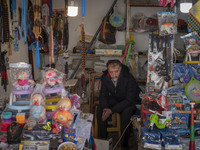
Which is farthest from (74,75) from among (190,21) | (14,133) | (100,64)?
(14,133)

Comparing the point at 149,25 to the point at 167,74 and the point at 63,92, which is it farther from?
the point at 63,92

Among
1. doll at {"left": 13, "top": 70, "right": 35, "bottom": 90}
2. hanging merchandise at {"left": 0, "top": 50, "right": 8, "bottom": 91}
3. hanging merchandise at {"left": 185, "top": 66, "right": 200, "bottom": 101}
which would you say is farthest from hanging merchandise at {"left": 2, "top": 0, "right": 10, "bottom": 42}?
hanging merchandise at {"left": 185, "top": 66, "right": 200, "bottom": 101}

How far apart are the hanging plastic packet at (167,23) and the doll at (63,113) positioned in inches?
71.1

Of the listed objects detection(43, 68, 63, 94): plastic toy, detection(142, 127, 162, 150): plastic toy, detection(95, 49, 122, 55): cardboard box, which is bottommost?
detection(142, 127, 162, 150): plastic toy

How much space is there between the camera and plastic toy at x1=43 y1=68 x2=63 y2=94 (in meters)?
2.07

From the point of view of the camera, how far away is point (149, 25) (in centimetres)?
492

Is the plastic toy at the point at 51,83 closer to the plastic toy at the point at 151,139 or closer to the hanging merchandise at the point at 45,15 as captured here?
the plastic toy at the point at 151,139

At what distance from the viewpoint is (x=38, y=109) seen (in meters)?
1.87

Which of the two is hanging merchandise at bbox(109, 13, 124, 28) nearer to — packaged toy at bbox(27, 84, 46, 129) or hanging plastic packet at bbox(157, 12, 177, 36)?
hanging plastic packet at bbox(157, 12, 177, 36)

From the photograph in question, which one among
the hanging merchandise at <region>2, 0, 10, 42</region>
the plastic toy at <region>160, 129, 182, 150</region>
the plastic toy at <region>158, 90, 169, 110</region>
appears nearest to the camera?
the plastic toy at <region>160, 129, 182, 150</region>

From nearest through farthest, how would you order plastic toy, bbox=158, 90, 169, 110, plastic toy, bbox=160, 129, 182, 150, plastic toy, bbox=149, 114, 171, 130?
1. plastic toy, bbox=160, 129, 182, 150
2. plastic toy, bbox=149, 114, 171, 130
3. plastic toy, bbox=158, 90, 169, 110

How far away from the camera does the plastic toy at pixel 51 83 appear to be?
2068 mm

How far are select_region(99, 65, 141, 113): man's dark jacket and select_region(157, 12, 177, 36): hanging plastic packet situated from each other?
2.81ft

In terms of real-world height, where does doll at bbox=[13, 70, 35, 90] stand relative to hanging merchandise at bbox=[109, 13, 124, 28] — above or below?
below
